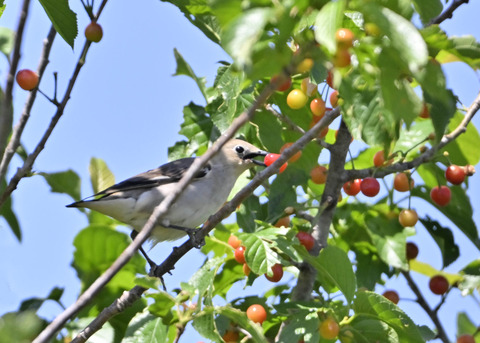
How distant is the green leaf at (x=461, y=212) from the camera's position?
626 centimetres

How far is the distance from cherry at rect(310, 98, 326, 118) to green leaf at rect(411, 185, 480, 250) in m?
1.60

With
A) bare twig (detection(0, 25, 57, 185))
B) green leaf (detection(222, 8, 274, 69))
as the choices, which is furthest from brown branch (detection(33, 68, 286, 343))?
bare twig (detection(0, 25, 57, 185))

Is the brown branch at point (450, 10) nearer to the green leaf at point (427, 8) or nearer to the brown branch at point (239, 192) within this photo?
the brown branch at point (239, 192)

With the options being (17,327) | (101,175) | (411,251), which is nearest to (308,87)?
(411,251)

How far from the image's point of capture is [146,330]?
184 inches

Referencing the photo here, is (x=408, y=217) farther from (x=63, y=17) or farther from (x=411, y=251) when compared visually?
(x=63, y=17)

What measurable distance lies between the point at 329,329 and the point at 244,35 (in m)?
2.71

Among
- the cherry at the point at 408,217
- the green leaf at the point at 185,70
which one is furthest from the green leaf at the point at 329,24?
the green leaf at the point at 185,70

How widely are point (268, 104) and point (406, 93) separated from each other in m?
2.82

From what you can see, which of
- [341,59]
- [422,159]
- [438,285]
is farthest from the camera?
[438,285]

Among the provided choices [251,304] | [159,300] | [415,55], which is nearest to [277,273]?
[251,304]

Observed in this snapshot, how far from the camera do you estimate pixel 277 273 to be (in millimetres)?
5383

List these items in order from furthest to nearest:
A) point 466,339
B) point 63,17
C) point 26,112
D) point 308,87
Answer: point 466,339, point 308,87, point 26,112, point 63,17

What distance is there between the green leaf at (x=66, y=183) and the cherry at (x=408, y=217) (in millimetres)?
2781
